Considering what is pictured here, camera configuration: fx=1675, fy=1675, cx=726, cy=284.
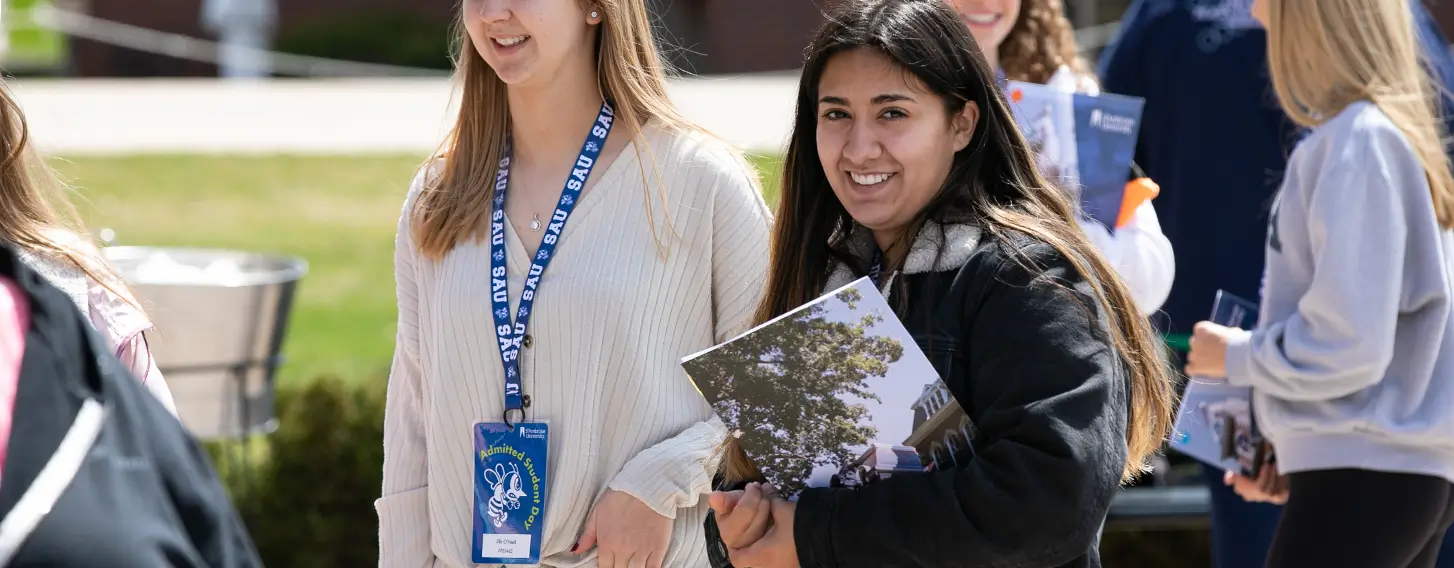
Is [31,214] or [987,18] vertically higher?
[987,18]

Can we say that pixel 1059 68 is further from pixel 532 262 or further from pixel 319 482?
pixel 319 482

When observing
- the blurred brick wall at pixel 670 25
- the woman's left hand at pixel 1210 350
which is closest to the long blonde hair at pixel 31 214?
the woman's left hand at pixel 1210 350

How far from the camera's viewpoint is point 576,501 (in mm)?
2742

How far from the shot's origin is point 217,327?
4.57 m

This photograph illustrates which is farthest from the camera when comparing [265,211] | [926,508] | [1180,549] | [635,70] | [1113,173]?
[265,211]

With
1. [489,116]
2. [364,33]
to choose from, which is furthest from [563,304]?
[364,33]

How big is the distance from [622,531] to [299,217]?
417 inches

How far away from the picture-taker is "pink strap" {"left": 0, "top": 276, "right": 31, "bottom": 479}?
1345mm

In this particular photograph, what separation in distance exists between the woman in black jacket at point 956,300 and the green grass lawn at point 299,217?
6.41 meters

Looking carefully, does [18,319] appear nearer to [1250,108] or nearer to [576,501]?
[576,501]

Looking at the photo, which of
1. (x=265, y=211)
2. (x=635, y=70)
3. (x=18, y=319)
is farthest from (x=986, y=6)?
(x=265, y=211)

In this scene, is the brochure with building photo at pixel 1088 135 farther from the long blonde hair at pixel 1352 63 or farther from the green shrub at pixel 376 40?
the green shrub at pixel 376 40

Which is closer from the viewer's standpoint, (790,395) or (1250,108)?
(790,395)

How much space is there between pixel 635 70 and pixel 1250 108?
2155 millimetres
